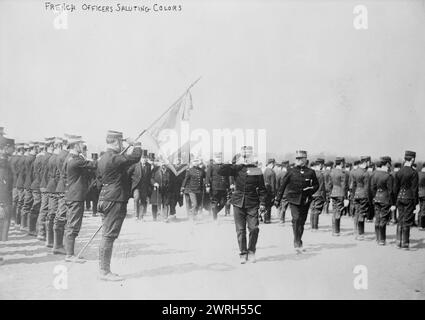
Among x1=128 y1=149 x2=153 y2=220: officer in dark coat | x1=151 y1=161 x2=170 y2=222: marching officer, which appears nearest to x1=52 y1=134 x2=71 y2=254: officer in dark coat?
x1=128 y1=149 x2=153 y2=220: officer in dark coat

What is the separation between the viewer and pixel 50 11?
26.1 ft

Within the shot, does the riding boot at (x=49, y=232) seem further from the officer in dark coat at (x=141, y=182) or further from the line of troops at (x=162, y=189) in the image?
the officer in dark coat at (x=141, y=182)

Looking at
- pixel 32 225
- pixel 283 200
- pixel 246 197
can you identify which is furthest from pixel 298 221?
pixel 32 225

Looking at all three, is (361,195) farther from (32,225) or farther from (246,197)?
→ (32,225)

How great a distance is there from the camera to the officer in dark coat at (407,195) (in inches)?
334

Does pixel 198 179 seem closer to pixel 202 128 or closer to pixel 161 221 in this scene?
pixel 161 221

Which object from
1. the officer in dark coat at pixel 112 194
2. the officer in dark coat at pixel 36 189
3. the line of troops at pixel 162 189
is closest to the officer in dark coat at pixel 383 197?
the line of troops at pixel 162 189

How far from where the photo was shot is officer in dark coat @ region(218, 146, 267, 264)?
7371 millimetres

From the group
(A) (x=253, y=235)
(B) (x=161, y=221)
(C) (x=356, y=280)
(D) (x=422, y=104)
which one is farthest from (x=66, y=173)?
(D) (x=422, y=104)

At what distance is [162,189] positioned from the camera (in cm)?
1198

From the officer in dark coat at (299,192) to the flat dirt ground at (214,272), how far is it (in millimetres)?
465

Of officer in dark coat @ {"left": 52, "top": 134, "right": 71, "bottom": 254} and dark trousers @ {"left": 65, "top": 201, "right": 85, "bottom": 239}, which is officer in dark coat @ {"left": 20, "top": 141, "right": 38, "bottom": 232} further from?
dark trousers @ {"left": 65, "top": 201, "right": 85, "bottom": 239}

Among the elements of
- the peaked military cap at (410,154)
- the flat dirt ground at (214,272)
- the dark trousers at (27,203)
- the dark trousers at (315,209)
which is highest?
the peaked military cap at (410,154)

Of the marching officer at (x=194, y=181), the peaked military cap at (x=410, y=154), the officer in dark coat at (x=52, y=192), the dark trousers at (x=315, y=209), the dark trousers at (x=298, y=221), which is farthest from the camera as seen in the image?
the marching officer at (x=194, y=181)
